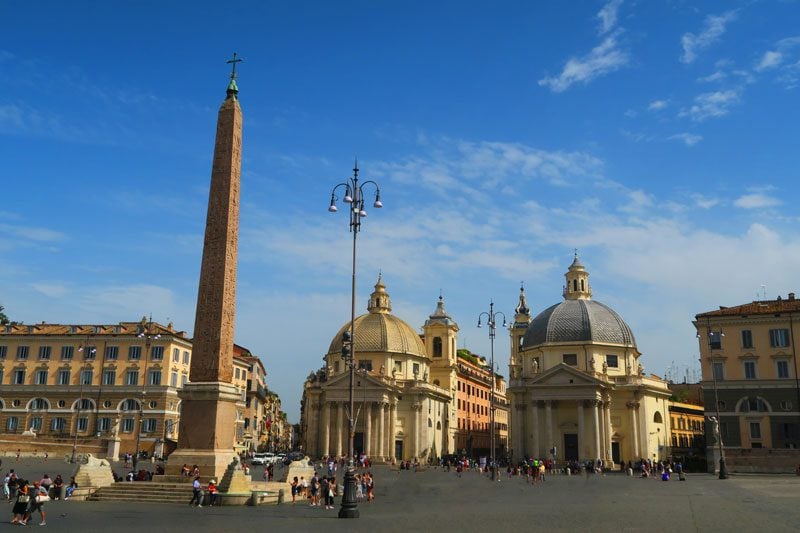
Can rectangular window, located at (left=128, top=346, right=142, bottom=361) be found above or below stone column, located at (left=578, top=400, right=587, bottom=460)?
above

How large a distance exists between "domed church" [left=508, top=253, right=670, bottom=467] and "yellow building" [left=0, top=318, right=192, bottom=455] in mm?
29287

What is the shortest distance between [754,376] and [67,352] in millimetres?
51491

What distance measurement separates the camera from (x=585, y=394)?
58.0m

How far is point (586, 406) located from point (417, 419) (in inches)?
607

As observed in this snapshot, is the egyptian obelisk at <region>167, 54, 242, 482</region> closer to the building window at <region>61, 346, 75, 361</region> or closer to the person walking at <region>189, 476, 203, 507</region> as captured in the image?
the person walking at <region>189, 476, 203, 507</region>

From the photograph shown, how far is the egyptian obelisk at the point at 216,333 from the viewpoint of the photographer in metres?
22.9

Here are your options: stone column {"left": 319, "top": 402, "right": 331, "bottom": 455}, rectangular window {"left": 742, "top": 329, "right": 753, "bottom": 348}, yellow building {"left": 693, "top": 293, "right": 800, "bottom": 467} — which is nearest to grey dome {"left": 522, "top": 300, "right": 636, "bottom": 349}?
yellow building {"left": 693, "top": 293, "right": 800, "bottom": 467}

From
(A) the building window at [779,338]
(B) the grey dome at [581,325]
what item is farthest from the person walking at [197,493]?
(B) the grey dome at [581,325]

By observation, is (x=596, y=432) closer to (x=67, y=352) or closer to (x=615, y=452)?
(x=615, y=452)

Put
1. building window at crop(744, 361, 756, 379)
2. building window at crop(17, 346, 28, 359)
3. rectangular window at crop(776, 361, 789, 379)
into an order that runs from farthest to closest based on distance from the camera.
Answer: building window at crop(17, 346, 28, 359) < building window at crop(744, 361, 756, 379) < rectangular window at crop(776, 361, 789, 379)

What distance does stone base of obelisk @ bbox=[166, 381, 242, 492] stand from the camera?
22812mm

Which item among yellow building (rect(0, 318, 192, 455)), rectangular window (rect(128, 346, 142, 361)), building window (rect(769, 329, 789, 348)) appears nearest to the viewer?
building window (rect(769, 329, 789, 348))

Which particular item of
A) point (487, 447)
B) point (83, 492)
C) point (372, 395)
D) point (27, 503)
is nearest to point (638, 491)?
point (83, 492)

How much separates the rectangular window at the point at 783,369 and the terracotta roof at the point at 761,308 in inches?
133
